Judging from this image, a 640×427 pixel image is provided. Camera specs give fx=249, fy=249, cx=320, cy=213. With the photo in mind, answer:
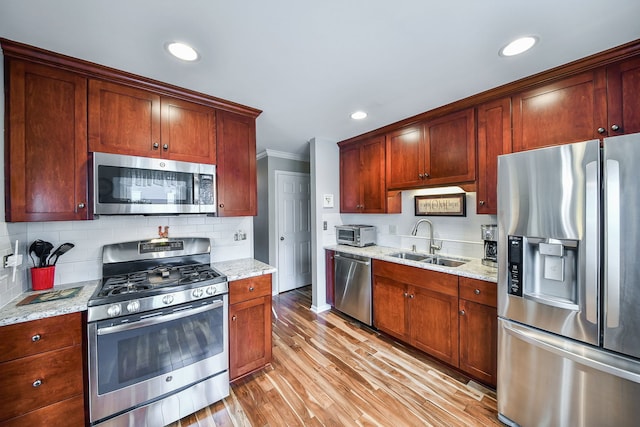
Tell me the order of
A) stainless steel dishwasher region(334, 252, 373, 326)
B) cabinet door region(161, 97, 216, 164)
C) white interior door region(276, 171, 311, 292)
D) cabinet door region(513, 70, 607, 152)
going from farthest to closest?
1. white interior door region(276, 171, 311, 292)
2. stainless steel dishwasher region(334, 252, 373, 326)
3. cabinet door region(161, 97, 216, 164)
4. cabinet door region(513, 70, 607, 152)

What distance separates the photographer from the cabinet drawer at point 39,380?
128 centimetres

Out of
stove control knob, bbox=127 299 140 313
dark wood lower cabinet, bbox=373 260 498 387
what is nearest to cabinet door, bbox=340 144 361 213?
dark wood lower cabinet, bbox=373 260 498 387

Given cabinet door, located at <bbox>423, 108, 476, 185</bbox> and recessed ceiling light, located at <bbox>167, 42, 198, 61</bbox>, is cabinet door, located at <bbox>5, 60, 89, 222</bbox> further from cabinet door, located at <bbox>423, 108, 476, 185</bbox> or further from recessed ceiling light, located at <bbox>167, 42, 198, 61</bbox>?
cabinet door, located at <bbox>423, 108, 476, 185</bbox>

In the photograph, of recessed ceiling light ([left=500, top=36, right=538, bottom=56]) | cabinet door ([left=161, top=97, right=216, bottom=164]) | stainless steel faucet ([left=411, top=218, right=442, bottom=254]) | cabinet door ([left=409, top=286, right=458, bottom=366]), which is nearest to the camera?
recessed ceiling light ([left=500, top=36, right=538, bottom=56])

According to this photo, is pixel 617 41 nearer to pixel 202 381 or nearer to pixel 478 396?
pixel 478 396

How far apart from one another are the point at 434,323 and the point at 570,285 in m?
1.15

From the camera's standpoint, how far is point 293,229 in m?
4.36

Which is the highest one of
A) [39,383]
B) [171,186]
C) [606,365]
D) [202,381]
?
[171,186]

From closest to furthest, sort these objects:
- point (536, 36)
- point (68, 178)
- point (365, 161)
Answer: point (536, 36) → point (68, 178) → point (365, 161)

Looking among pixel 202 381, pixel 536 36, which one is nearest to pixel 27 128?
pixel 202 381

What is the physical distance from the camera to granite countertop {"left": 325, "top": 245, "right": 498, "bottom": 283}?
2000 millimetres

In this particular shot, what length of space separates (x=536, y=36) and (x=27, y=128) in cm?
311

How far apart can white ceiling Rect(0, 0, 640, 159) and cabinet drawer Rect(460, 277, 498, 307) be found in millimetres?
1587

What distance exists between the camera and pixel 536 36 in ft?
4.65
